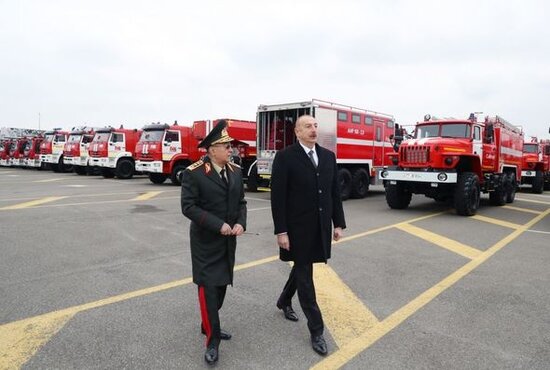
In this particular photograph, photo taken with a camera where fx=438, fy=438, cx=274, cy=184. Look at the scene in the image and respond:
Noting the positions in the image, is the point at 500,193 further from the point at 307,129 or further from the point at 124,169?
the point at 124,169

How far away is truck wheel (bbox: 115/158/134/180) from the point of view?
2259 cm

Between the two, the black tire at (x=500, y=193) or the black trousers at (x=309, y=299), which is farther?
the black tire at (x=500, y=193)

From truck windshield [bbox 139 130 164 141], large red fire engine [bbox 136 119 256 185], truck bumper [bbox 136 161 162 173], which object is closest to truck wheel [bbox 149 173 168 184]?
large red fire engine [bbox 136 119 256 185]

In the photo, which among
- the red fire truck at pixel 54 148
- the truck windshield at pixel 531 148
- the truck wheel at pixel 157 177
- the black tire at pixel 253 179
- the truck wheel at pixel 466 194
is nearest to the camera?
the truck wheel at pixel 466 194

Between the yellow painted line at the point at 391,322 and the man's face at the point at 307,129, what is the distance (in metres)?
1.66

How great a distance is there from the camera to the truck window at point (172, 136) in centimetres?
1905

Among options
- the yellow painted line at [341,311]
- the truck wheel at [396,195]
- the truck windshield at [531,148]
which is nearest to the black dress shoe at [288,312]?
the yellow painted line at [341,311]

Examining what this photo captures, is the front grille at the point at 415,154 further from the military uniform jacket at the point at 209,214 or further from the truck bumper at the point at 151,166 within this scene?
the truck bumper at the point at 151,166

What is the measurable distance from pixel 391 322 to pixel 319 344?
93cm

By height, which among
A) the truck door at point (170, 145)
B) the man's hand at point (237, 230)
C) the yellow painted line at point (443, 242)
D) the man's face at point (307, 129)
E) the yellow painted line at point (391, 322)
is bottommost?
the yellow painted line at point (391, 322)

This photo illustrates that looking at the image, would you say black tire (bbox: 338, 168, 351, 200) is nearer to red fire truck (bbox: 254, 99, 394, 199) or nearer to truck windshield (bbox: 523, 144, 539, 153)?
red fire truck (bbox: 254, 99, 394, 199)

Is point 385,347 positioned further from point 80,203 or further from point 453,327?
point 80,203

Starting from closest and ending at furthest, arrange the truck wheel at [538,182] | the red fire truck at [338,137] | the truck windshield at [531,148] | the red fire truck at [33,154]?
the red fire truck at [338,137], the truck wheel at [538,182], the truck windshield at [531,148], the red fire truck at [33,154]

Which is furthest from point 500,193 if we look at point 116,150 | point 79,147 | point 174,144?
point 79,147
